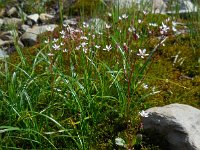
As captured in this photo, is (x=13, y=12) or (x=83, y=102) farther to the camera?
(x=13, y=12)

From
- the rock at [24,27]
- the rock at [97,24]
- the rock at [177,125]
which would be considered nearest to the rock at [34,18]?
the rock at [24,27]

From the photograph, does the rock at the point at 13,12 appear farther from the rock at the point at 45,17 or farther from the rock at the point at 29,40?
the rock at the point at 29,40

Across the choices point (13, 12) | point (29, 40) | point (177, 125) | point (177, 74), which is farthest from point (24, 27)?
point (177, 125)

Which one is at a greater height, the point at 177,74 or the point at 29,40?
the point at 29,40

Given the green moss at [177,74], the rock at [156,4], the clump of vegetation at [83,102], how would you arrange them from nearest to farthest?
the clump of vegetation at [83,102] < the green moss at [177,74] < the rock at [156,4]

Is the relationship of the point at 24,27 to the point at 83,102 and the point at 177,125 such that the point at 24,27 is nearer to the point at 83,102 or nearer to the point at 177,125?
the point at 83,102

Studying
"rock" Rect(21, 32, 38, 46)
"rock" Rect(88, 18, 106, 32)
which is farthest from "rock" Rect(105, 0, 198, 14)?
"rock" Rect(21, 32, 38, 46)

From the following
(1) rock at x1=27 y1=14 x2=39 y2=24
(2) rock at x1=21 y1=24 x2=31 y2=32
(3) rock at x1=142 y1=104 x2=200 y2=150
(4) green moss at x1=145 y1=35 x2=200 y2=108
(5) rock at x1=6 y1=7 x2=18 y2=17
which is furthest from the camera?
(5) rock at x1=6 y1=7 x2=18 y2=17

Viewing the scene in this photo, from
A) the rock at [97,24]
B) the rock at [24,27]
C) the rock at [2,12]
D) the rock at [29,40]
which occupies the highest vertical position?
the rock at [97,24]

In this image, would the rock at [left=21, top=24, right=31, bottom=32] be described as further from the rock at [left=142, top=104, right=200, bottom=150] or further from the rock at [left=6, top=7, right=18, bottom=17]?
the rock at [left=142, top=104, right=200, bottom=150]
